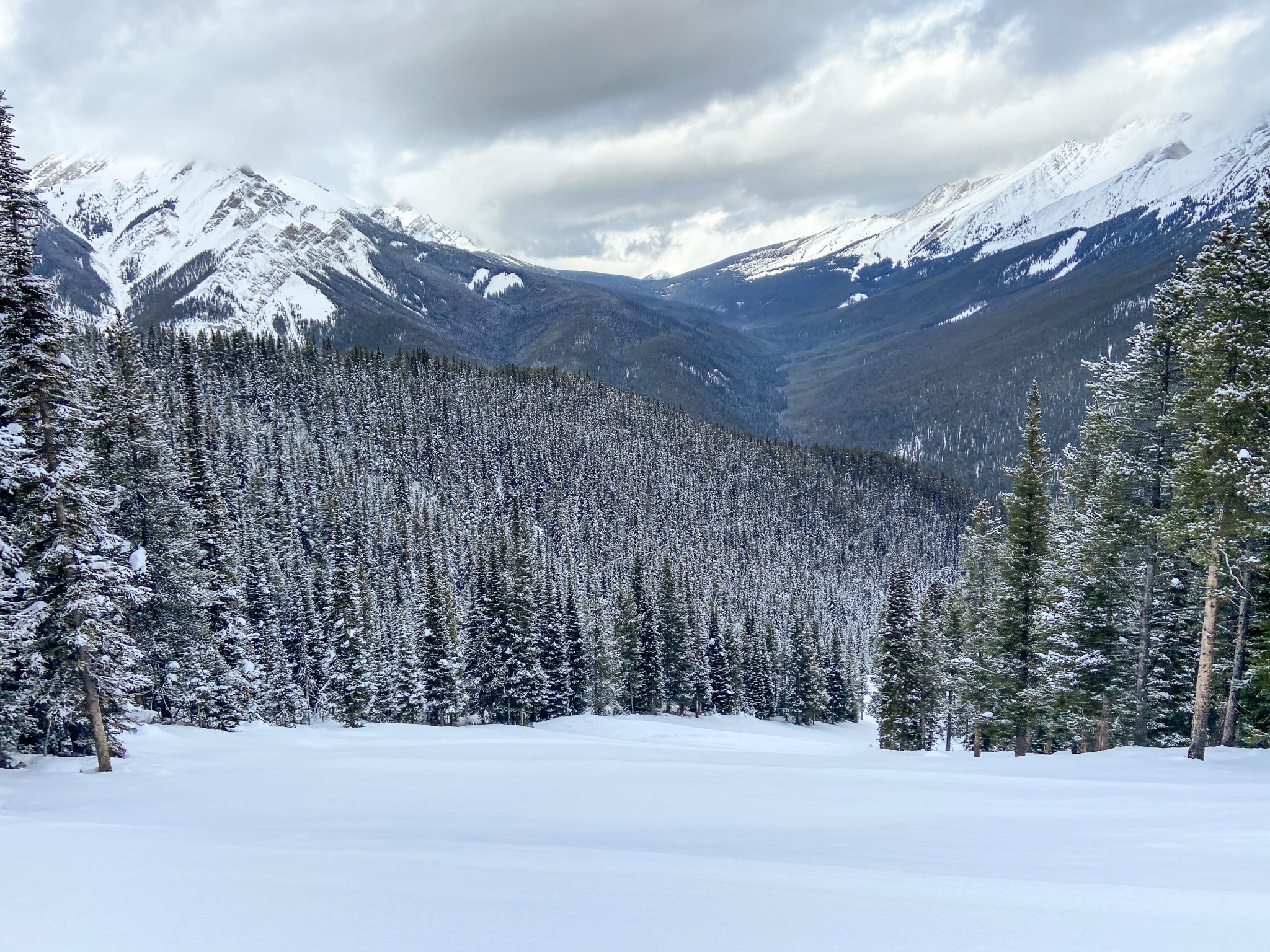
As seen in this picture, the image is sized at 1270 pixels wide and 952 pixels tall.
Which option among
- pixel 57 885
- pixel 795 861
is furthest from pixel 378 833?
pixel 795 861

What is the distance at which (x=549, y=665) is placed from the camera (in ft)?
172

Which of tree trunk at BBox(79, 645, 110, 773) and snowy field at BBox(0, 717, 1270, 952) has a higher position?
snowy field at BBox(0, 717, 1270, 952)

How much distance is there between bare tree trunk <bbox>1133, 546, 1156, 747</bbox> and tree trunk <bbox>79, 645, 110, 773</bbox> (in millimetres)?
29823

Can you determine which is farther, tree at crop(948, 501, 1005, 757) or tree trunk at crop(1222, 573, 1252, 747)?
tree at crop(948, 501, 1005, 757)

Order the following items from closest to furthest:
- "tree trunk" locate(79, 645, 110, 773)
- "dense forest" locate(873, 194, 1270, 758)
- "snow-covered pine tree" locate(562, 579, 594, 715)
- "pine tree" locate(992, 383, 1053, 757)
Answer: "tree trunk" locate(79, 645, 110, 773) → "dense forest" locate(873, 194, 1270, 758) → "pine tree" locate(992, 383, 1053, 757) → "snow-covered pine tree" locate(562, 579, 594, 715)

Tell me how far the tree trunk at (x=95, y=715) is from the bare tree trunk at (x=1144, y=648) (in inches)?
1174

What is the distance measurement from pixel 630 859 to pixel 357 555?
82851 mm

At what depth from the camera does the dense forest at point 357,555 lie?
51.6ft

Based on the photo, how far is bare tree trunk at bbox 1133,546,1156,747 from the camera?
22109 mm

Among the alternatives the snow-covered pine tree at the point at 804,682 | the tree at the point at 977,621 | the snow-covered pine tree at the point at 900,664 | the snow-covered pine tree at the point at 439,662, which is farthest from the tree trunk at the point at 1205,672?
the snow-covered pine tree at the point at 804,682

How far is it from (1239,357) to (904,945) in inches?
752

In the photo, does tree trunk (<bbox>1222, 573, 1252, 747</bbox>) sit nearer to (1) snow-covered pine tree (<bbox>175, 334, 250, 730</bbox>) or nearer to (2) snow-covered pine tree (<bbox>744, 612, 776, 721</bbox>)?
(1) snow-covered pine tree (<bbox>175, 334, 250, 730</bbox>)

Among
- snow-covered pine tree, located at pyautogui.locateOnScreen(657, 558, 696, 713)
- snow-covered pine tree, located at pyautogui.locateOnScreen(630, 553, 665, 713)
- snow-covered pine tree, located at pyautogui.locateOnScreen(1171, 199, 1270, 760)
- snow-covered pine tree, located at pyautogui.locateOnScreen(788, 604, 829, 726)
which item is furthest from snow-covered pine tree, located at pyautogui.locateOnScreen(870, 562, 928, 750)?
snow-covered pine tree, located at pyautogui.locateOnScreen(788, 604, 829, 726)

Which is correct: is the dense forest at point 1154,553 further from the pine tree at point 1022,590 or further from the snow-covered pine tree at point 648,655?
the snow-covered pine tree at point 648,655
